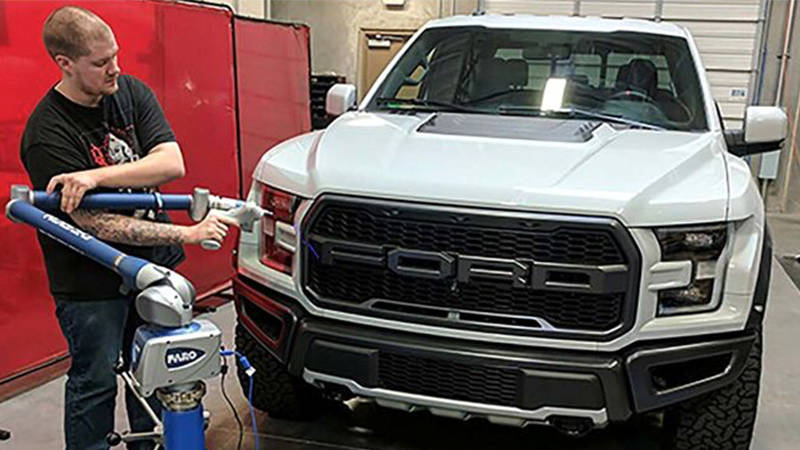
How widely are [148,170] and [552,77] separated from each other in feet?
6.83

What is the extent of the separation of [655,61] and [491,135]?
4.26 ft

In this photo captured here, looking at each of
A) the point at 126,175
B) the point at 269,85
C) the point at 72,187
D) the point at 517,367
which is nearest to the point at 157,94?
the point at 269,85

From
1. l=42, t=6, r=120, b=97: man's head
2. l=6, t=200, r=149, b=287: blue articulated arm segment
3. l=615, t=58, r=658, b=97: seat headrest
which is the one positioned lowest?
l=6, t=200, r=149, b=287: blue articulated arm segment

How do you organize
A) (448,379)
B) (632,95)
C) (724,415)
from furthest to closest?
(632,95) → (724,415) → (448,379)

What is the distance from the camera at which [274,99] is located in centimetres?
593

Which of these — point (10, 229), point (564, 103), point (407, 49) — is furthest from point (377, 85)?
point (10, 229)

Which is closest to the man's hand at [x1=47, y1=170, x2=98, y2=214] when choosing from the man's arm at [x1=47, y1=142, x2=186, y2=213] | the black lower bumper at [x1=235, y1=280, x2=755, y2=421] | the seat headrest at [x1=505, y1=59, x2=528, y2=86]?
the man's arm at [x1=47, y1=142, x2=186, y2=213]

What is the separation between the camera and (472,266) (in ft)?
7.30

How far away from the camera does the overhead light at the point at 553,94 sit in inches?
127

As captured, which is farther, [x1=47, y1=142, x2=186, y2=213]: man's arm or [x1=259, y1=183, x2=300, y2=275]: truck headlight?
[x1=259, y1=183, x2=300, y2=275]: truck headlight

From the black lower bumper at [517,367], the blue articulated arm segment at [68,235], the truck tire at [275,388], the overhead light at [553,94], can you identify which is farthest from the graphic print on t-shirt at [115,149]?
the overhead light at [553,94]

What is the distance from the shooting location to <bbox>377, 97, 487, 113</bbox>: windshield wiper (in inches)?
130

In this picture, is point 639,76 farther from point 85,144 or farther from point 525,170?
point 85,144

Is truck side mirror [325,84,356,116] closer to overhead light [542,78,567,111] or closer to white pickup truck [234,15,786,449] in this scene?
white pickup truck [234,15,786,449]
